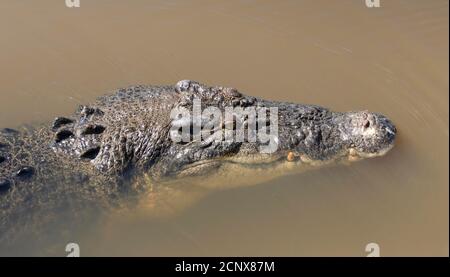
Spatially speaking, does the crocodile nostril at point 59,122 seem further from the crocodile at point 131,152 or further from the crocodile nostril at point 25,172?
the crocodile nostril at point 25,172

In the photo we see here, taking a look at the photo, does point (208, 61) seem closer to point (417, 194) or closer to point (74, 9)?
point (74, 9)

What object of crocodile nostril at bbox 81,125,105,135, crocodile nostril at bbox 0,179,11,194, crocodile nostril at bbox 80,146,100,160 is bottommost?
crocodile nostril at bbox 0,179,11,194

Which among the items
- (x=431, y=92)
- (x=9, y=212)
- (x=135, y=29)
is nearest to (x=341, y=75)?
(x=431, y=92)

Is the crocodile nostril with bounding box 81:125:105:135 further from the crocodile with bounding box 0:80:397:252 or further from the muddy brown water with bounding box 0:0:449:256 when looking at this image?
the muddy brown water with bounding box 0:0:449:256

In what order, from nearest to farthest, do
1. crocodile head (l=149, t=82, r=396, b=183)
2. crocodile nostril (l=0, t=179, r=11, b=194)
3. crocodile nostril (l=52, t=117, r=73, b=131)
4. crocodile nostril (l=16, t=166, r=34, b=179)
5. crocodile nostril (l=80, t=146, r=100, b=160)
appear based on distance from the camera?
crocodile nostril (l=0, t=179, r=11, b=194) → crocodile nostril (l=16, t=166, r=34, b=179) → crocodile nostril (l=80, t=146, r=100, b=160) → crocodile head (l=149, t=82, r=396, b=183) → crocodile nostril (l=52, t=117, r=73, b=131)

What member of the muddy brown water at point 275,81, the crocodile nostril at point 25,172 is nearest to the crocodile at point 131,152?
the crocodile nostril at point 25,172

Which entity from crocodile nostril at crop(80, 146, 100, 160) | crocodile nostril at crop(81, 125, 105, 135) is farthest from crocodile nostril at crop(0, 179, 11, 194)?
crocodile nostril at crop(81, 125, 105, 135)

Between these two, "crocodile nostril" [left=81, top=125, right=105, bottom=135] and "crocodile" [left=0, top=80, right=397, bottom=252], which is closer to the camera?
"crocodile" [left=0, top=80, right=397, bottom=252]

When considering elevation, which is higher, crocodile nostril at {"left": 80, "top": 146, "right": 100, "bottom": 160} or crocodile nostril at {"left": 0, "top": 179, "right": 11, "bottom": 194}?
crocodile nostril at {"left": 80, "top": 146, "right": 100, "bottom": 160}
